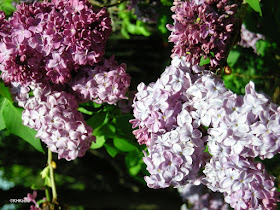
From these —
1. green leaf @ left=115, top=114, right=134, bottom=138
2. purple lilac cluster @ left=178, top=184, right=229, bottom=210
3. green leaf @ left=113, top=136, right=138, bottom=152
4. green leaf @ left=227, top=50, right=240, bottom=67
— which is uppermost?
green leaf @ left=227, top=50, right=240, bottom=67

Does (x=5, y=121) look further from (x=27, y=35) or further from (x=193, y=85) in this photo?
(x=193, y=85)

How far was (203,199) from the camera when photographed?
298cm

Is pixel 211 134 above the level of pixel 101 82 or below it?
below

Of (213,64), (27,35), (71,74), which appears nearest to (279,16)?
(213,64)

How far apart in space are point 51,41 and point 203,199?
1840 mm

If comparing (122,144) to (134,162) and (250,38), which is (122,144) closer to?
(134,162)

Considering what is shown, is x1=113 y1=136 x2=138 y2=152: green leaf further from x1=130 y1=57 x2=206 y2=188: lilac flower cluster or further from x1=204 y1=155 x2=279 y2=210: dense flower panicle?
x1=204 y1=155 x2=279 y2=210: dense flower panicle

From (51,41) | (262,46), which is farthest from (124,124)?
(262,46)

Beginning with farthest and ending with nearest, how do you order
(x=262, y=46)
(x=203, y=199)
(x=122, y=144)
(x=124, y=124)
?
1. (x=203, y=199)
2. (x=262, y=46)
3. (x=122, y=144)
4. (x=124, y=124)

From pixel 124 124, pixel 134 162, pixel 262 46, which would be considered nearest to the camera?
pixel 124 124

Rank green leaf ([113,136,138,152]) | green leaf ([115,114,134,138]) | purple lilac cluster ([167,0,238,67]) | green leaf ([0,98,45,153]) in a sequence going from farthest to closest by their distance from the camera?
green leaf ([113,136,138,152]) < green leaf ([115,114,134,138]) < green leaf ([0,98,45,153]) < purple lilac cluster ([167,0,238,67])

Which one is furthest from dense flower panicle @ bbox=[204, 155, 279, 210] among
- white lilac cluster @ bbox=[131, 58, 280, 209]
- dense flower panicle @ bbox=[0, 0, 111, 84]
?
dense flower panicle @ bbox=[0, 0, 111, 84]

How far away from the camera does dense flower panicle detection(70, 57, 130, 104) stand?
66.9 inches

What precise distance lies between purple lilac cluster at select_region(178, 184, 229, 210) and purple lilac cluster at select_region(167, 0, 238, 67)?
156 cm
